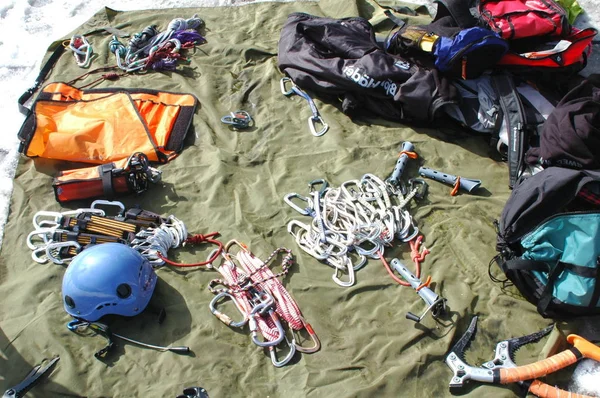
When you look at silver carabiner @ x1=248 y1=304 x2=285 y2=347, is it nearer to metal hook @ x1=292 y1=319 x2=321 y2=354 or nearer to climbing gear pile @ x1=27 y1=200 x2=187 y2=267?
metal hook @ x1=292 y1=319 x2=321 y2=354

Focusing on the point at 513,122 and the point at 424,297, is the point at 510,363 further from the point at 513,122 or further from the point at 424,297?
the point at 513,122

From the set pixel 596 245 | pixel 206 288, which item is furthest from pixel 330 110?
pixel 596 245

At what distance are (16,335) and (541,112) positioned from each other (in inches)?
168

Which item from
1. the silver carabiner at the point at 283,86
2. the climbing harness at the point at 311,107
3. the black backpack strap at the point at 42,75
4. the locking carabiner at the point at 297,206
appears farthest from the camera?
the silver carabiner at the point at 283,86

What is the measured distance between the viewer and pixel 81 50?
218 inches

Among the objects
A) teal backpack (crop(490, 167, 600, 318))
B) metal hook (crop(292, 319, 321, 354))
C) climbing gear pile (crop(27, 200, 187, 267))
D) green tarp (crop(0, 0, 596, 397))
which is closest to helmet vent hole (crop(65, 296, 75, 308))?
green tarp (crop(0, 0, 596, 397))

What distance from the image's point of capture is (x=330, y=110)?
16.3 ft

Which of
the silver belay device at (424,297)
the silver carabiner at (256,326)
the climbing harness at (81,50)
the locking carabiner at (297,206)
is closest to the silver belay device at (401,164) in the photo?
the locking carabiner at (297,206)

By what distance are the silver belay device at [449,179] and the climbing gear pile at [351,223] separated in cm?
17

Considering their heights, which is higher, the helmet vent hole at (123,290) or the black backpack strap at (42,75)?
the black backpack strap at (42,75)

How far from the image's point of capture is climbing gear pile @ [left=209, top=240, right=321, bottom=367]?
10.8ft

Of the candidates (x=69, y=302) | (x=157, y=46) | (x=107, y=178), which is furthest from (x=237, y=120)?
(x=69, y=302)

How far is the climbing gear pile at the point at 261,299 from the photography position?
330 cm

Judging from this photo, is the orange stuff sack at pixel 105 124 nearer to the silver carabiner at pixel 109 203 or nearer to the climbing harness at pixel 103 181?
the climbing harness at pixel 103 181
